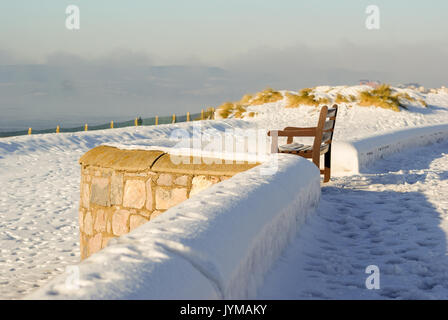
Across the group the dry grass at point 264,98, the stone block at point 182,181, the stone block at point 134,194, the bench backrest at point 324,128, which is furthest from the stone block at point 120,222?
the dry grass at point 264,98

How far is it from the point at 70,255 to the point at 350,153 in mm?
4961

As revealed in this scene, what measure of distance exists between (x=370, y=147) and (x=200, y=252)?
780 centimetres

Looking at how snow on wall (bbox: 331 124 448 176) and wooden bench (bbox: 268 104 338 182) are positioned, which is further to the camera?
snow on wall (bbox: 331 124 448 176)

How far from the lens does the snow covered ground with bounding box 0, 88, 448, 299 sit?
3047 mm

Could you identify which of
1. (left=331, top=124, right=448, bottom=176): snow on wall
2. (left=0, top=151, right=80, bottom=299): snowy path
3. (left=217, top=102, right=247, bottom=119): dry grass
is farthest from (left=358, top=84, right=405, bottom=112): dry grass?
(left=0, top=151, right=80, bottom=299): snowy path

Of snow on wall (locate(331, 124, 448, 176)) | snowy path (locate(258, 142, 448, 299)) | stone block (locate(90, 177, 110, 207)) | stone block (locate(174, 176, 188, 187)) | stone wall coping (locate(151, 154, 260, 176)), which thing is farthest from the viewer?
snow on wall (locate(331, 124, 448, 176))

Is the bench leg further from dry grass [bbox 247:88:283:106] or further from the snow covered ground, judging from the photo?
dry grass [bbox 247:88:283:106]

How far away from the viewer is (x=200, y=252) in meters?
1.91

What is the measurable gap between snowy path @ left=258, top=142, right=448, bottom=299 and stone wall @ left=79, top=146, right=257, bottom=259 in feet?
3.82

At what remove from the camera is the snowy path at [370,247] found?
288cm

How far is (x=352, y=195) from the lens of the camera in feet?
19.4

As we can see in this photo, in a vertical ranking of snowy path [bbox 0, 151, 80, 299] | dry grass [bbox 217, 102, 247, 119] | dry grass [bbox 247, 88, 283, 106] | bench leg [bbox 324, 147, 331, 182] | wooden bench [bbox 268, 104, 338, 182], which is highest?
dry grass [bbox 247, 88, 283, 106]

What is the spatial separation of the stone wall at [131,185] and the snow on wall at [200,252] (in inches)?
48.3

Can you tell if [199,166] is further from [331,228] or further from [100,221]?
[100,221]
